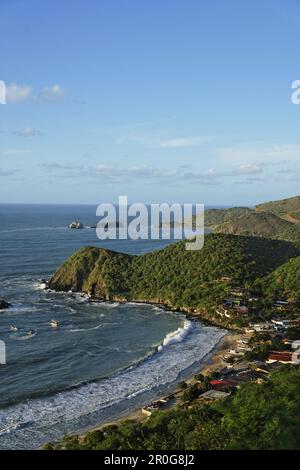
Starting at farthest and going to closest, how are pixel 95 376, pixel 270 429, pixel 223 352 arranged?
1. pixel 223 352
2. pixel 95 376
3. pixel 270 429

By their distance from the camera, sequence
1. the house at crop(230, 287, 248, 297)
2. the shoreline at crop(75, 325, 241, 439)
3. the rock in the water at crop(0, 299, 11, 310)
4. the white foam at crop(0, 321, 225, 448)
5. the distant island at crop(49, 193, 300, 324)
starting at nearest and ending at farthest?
the white foam at crop(0, 321, 225, 448), the shoreline at crop(75, 325, 241, 439), the house at crop(230, 287, 248, 297), the rock in the water at crop(0, 299, 11, 310), the distant island at crop(49, 193, 300, 324)

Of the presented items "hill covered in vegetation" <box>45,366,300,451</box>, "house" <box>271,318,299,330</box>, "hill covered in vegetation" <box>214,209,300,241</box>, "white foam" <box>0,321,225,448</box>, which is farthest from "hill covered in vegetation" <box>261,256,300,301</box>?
"hill covered in vegetation" <box>214,209,300,241</box>

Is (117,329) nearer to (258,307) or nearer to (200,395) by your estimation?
(258,307)

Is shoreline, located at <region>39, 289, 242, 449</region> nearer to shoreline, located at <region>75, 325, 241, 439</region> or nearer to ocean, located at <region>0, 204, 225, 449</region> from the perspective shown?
shoreline, located at <region>75, 325, 241, 439</region>

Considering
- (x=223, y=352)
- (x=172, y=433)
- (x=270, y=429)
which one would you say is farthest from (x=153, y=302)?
(x=270, y=429)

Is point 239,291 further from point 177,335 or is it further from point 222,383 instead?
point 222,383

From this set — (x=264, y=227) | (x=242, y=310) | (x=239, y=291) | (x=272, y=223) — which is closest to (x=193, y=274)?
(x=239, y=291)
